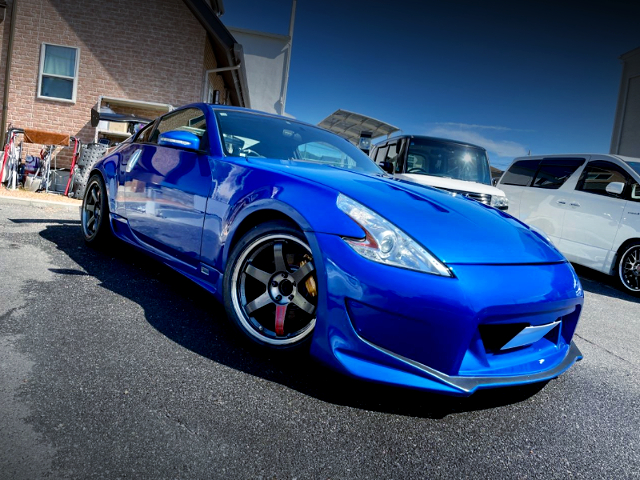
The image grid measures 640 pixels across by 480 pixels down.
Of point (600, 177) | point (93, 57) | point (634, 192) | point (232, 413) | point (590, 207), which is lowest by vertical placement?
point (232, 413)

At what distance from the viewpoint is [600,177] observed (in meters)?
7.07

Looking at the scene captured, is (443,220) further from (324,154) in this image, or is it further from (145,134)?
(145,134)

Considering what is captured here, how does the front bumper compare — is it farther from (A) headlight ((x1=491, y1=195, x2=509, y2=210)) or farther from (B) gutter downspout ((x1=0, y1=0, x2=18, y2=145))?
(B) gutter downspout ((x1=0, y1=0, x2=18, y2=145))

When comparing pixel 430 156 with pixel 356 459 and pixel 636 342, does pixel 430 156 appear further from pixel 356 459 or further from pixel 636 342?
pixel 356 459

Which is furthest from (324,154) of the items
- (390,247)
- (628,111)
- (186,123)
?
(628,111)

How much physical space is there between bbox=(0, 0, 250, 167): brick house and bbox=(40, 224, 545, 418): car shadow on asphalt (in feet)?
27.8

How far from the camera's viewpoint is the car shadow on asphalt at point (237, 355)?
2354 mm

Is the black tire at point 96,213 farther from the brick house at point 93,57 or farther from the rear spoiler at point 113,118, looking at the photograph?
the brick house at point 93,57

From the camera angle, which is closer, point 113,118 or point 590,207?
point 590,207

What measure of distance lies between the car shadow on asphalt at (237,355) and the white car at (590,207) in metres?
4.75

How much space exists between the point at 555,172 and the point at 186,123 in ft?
19.3

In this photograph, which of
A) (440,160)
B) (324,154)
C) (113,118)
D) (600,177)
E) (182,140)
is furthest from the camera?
(113,118)

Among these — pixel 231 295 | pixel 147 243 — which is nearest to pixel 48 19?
pixel 147 243

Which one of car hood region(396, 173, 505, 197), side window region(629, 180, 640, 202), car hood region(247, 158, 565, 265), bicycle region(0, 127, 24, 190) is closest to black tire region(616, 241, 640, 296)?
side window region(629, 180, 640, 202)
